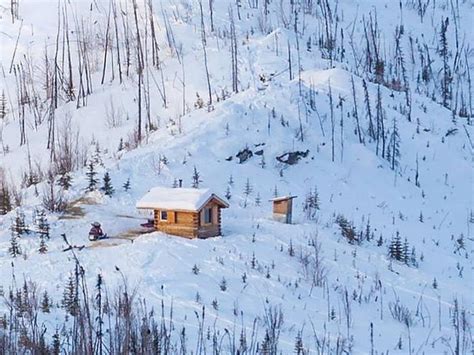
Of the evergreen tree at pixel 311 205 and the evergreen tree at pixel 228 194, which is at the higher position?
the evergreen tree at pixel 228 194

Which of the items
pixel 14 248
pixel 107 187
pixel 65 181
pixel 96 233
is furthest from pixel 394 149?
pixel 14 248

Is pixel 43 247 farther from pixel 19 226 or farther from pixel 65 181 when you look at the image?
pixel 65 181

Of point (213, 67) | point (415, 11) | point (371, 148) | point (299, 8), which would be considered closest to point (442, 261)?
point (371, 148)

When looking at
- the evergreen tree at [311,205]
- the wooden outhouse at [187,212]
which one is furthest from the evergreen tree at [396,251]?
the wooden outhouse at [187,212]

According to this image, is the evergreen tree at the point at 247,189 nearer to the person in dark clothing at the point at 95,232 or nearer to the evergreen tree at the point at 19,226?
the person in dark clothing at the point at 95,232

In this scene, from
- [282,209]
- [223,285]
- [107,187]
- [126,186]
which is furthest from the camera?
[126,186]

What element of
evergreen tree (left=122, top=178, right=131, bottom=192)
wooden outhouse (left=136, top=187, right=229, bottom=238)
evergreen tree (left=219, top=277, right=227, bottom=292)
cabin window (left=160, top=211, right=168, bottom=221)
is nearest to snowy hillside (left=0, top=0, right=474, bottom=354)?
evergreen tree (left=219, top=277, right=227, bottom=292)

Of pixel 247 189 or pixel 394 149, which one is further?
pixel 394 149

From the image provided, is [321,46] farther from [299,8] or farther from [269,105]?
[269,105]
